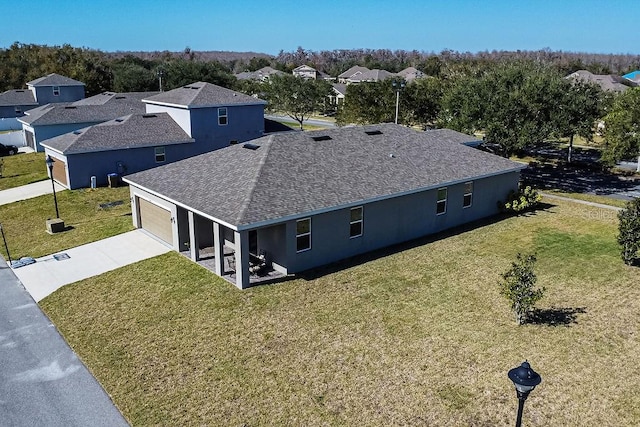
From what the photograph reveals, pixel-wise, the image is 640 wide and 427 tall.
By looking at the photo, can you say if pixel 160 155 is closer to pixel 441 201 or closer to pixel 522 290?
pixel 441 201

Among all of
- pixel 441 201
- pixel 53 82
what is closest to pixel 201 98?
pixel 441 201

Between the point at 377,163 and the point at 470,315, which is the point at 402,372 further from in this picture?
the point at 377,163

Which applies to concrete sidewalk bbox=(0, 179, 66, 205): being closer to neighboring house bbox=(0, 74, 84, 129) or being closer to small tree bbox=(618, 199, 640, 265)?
neighboring house bbox=(0, 74, 84, 129)

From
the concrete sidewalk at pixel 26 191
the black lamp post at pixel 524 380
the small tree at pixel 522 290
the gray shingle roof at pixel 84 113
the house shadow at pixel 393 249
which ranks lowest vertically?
the house shadow at pixel 393 249

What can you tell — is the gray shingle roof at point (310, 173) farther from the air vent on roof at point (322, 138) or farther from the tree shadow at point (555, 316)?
the tree shadow at point (555, 316)

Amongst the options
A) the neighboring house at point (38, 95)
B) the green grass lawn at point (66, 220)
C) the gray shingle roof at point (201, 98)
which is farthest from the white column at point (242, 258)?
the neighboring house at point (38, 95)

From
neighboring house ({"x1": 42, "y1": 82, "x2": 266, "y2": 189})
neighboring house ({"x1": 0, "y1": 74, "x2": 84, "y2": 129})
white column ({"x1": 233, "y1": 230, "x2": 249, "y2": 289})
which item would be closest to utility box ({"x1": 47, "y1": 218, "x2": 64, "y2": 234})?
neighboring house ({"x1": 42, "y1": 82, "x2": 266, "y2": 189})

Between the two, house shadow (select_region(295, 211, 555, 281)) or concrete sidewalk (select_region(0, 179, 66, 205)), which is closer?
house shadow (select_region(295, 211, 555, 281))
